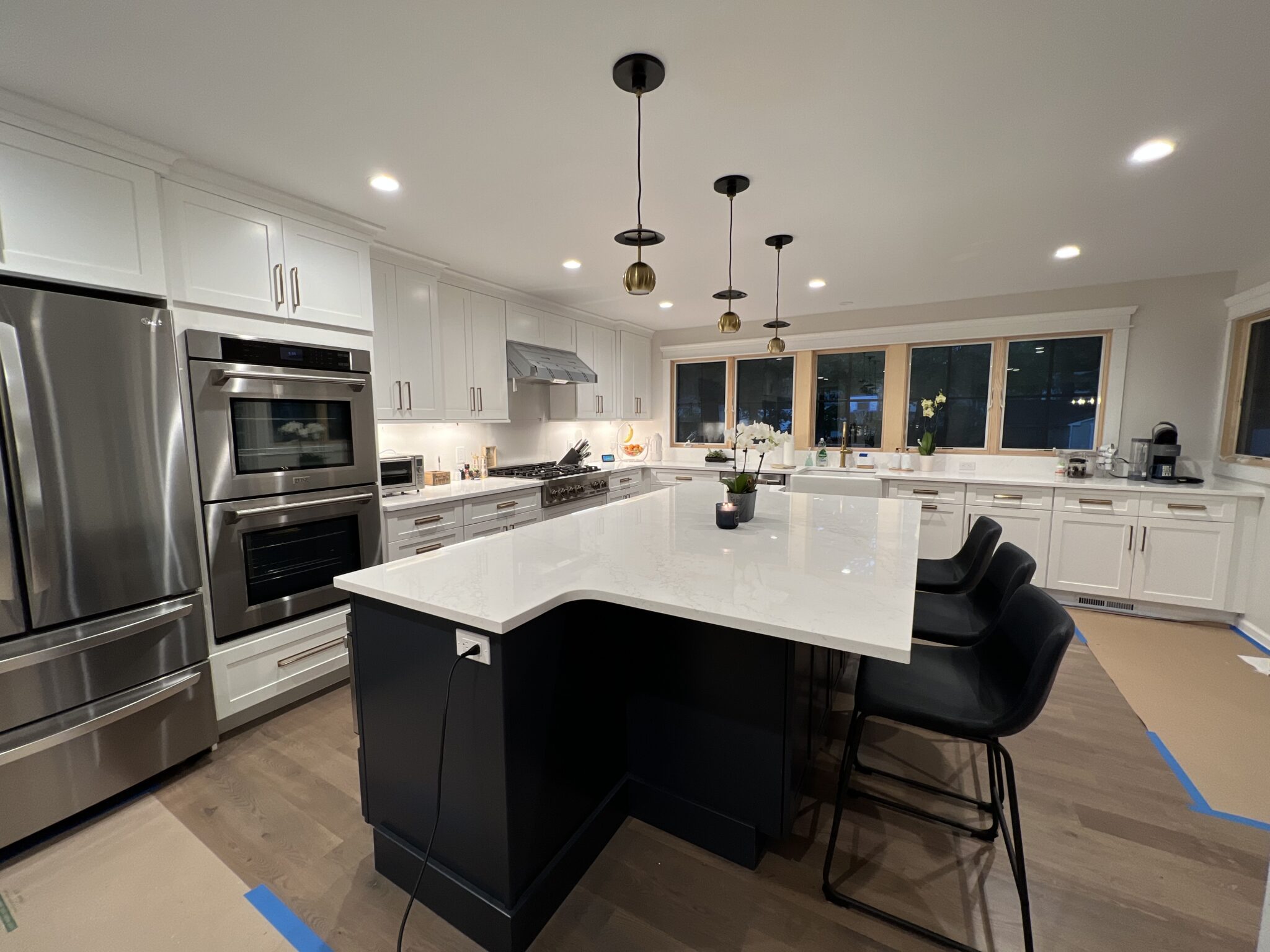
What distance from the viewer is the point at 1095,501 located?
12.5 ft

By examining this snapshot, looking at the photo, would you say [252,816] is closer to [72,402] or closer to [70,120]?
[72,402]

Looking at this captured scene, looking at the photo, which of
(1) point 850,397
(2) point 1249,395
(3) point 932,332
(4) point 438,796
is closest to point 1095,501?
(2) point 1249,395

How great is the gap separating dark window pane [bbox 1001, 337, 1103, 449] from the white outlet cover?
16.2 feet

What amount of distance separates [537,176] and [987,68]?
163cm

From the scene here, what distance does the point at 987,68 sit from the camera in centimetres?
158

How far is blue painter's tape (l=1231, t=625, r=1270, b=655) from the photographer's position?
10.5 feet

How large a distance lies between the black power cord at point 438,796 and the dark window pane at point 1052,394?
4.96m

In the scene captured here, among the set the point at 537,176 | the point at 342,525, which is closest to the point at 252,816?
the point at 342,525

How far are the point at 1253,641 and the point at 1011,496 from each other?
5.05 feet

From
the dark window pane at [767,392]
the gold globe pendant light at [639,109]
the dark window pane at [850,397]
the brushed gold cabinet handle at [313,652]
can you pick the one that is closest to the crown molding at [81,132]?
the gold globe pendant light at [639,109]

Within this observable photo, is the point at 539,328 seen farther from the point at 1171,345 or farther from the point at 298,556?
the point at 1171,345

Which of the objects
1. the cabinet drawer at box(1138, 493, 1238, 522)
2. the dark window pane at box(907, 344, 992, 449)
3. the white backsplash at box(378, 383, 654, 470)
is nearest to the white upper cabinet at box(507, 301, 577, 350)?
the white backsplash at box(378, 383, 654, 470)

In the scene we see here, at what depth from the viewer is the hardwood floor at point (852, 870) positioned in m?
1.42

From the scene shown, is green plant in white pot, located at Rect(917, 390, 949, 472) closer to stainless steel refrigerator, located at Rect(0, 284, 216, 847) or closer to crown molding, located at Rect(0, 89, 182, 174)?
stainless steel refrigerator, located at Rect(0, 284, 216, 847)
